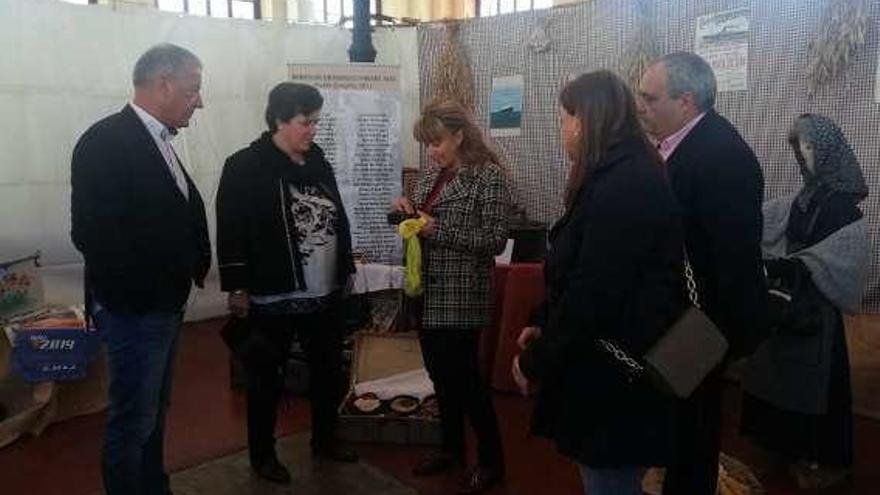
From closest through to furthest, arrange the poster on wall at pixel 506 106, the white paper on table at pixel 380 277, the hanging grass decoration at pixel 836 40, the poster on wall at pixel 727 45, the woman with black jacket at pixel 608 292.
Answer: the woman with black jacket at pixel 608 292 < the hanging grass decoration at pixel 836 40 < the poster on wall at pixel 727 45 < the white paper on table at pixel 380 277 < the poster on wall at pixel 506 106

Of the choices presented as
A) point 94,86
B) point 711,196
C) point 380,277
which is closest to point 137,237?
point 711,196

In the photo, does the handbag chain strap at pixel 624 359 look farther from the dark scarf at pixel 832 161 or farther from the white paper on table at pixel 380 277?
the white paper on table at pixel 380 277

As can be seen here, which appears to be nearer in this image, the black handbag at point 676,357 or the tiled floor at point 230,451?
the black handbag at point 676,357

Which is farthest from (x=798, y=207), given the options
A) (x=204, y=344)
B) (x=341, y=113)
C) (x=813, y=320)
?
(x=204, y=344)

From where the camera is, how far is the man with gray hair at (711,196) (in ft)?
5.56

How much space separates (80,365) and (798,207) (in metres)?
2.84

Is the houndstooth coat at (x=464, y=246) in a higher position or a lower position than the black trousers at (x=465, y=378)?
higher

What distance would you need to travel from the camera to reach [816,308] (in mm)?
2410

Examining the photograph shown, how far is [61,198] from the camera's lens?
155 inches

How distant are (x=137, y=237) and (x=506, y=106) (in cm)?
269

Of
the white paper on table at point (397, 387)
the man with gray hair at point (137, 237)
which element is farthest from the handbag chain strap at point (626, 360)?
the white paper on table at point (397, 387)

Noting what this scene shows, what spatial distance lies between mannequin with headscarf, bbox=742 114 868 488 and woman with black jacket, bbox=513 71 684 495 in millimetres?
1131

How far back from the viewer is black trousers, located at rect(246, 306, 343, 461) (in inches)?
93.5

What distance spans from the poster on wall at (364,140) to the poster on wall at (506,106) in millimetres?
612
